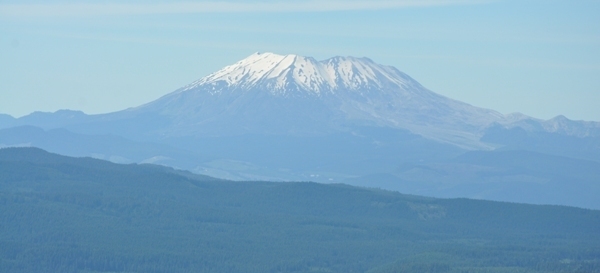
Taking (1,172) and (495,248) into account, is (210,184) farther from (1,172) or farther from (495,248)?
A: (495,248)

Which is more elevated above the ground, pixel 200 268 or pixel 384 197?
pixel 384 197

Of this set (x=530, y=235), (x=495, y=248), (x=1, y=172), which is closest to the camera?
(x=495, y=248)

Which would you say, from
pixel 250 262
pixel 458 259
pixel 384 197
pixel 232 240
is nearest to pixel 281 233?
pixel 232 240

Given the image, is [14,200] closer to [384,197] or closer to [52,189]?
[52,189]

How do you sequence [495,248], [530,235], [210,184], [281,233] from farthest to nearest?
[210,184], [530,235], [281,233], [495,248]

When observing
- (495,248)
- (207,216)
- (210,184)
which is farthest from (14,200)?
(495,248)

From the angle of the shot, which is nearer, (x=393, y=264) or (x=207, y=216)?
(x=393, y=264)
